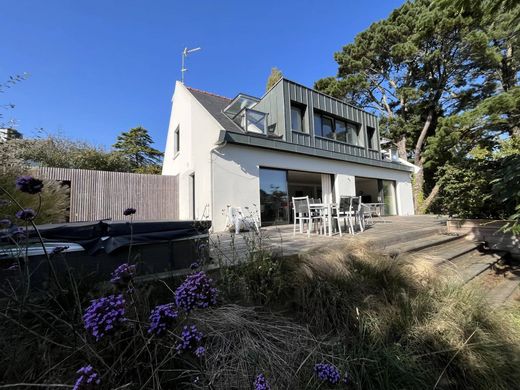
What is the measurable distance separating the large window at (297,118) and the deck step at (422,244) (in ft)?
20.1

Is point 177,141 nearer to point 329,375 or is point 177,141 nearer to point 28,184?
point 28,184

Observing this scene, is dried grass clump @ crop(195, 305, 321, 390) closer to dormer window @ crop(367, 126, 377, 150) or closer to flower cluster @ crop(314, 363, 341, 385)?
flower cluster @ crop(314, 363, 341, 385)

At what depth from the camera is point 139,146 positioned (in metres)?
23.6

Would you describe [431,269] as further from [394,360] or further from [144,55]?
[144,55]

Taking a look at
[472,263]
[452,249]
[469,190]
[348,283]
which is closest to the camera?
[348,283]

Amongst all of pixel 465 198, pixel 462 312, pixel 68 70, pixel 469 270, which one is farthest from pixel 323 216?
pixel 68 70

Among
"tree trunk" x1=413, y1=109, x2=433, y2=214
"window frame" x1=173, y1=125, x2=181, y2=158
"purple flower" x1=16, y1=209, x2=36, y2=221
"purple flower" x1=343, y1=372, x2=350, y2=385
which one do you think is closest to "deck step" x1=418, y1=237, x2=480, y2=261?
"purple flower" x1=343, y1=372, x2=350, y2=385

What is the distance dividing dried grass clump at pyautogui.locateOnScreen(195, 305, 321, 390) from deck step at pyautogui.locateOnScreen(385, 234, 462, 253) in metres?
2.83

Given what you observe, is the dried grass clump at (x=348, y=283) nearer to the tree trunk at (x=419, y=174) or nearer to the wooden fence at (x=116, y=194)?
the wooden fence at (x=116, y=194)

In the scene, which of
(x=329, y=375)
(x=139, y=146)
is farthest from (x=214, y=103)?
(x=139, y=146)

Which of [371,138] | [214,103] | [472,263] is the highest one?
[214,103]

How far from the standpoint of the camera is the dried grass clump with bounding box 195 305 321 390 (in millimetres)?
1260

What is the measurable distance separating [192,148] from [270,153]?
302 centimetres

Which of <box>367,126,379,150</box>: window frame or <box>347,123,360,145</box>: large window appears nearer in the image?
<box>347,123,360,145</box>: large window
